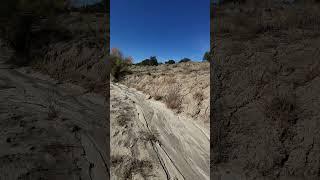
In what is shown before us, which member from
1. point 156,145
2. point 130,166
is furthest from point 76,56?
point 130,166

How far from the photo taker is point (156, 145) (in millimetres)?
3762

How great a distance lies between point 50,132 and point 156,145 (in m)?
1.66

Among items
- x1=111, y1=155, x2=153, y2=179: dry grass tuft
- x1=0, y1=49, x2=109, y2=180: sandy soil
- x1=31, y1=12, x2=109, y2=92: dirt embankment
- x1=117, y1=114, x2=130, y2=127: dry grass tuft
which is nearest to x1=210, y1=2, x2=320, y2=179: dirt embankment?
x1=111, y1=155, x2=153, y2=179: dry grass tuft

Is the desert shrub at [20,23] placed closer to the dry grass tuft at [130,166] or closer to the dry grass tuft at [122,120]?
the dry grass tuft at [122,120]

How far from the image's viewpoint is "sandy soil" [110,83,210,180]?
317 centimetres

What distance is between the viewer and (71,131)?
148 inches

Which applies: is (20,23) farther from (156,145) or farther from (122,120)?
(156,145)

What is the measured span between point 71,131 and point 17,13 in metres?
5.77

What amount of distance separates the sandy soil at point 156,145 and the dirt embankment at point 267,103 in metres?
0.28

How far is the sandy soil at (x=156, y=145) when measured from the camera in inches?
125

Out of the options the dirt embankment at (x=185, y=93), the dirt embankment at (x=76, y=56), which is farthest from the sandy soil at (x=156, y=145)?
the dirt embankment at (x=76, y=56)

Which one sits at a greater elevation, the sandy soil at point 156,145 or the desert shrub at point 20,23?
the desert shrub at point 20,23

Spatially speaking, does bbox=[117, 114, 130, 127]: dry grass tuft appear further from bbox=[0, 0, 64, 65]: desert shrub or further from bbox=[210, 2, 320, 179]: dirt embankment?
bbox=[0, 0, 64, 65]: desert shrub

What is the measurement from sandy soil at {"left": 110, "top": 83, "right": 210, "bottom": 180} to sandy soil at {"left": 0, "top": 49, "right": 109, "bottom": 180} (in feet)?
0.82
